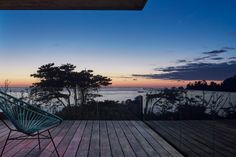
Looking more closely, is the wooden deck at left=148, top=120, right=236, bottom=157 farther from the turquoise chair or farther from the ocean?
the ocean

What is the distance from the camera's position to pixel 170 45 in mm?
8359

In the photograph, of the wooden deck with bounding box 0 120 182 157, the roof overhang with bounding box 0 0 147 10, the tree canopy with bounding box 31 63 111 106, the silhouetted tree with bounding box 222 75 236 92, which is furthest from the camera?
the tree canopy with bounding box 31 63 111 106

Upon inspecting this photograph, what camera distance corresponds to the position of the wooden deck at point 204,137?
269 centimetres

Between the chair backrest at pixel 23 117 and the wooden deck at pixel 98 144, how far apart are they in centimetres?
43

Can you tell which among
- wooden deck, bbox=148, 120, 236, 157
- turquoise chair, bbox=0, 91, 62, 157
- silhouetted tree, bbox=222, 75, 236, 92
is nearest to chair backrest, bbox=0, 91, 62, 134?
turquoise chair, bbox=0, 91, 62, 157

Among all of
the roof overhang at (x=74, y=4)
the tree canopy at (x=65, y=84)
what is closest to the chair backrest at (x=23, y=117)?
the roof overhang at (x=74, y=4)

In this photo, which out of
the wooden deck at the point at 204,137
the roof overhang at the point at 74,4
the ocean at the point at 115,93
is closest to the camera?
the wooden deck at the point at 204,137

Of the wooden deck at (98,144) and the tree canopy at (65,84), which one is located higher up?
the tree canopy at (65,84)

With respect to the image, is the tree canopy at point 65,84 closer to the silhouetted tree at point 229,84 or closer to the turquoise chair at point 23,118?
the turquoise chair at point 23,118

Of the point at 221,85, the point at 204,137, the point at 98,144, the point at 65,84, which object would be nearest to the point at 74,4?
the point at 98,144

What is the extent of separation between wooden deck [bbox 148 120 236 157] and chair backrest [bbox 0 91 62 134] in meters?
1.69

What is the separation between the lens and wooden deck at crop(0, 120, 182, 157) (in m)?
3.79

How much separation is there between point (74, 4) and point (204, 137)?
2477 millimetres

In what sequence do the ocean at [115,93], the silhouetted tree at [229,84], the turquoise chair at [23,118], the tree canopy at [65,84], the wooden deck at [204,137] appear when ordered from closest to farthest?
1. the wooden deck at [204,137]
2. the silhouetted tree at [229,84]
3. the turquoise chair at [23,118]
4. the ocean at [115,93]
5. the tree canopy at [65,84]
